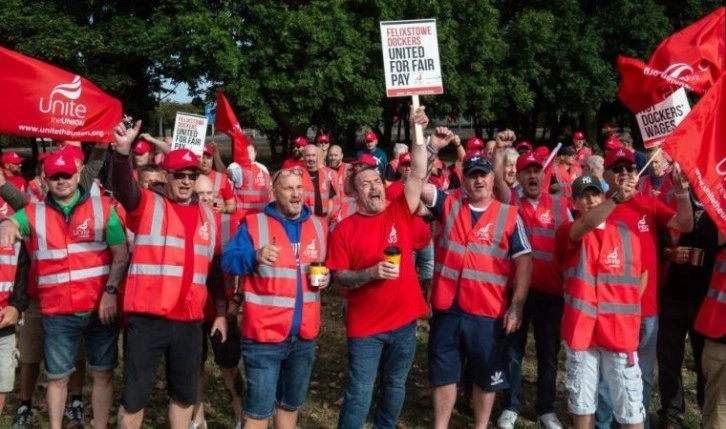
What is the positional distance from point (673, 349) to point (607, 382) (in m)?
1.31

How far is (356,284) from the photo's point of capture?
4.74 metres

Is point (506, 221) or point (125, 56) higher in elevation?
point (125, 56)

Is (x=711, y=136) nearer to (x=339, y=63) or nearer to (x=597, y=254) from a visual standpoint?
(x=597, y=254)

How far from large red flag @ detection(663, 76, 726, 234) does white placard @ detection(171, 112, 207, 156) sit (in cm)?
510

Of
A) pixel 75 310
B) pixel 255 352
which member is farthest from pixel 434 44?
pixel 75 310

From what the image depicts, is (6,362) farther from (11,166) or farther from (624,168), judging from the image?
(11,166)

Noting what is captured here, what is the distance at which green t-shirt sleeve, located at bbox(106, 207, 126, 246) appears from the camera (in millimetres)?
5051

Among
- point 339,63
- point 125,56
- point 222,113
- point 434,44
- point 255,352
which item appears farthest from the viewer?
point 125,56

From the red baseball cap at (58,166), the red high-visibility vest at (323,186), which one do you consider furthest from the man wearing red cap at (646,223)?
the red high-visibility vest at (323,186)

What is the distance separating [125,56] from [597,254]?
22277 mm

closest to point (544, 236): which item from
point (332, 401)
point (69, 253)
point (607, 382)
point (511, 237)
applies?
point (511, 237)

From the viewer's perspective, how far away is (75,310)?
5.04 meters

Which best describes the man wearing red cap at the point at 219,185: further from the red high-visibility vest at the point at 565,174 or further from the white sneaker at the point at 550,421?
the red high-visibility vest at the point at 565,174

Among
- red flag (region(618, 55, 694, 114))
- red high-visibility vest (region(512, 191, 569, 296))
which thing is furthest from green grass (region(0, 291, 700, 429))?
red flag (region(618, 55, 694, 114))
